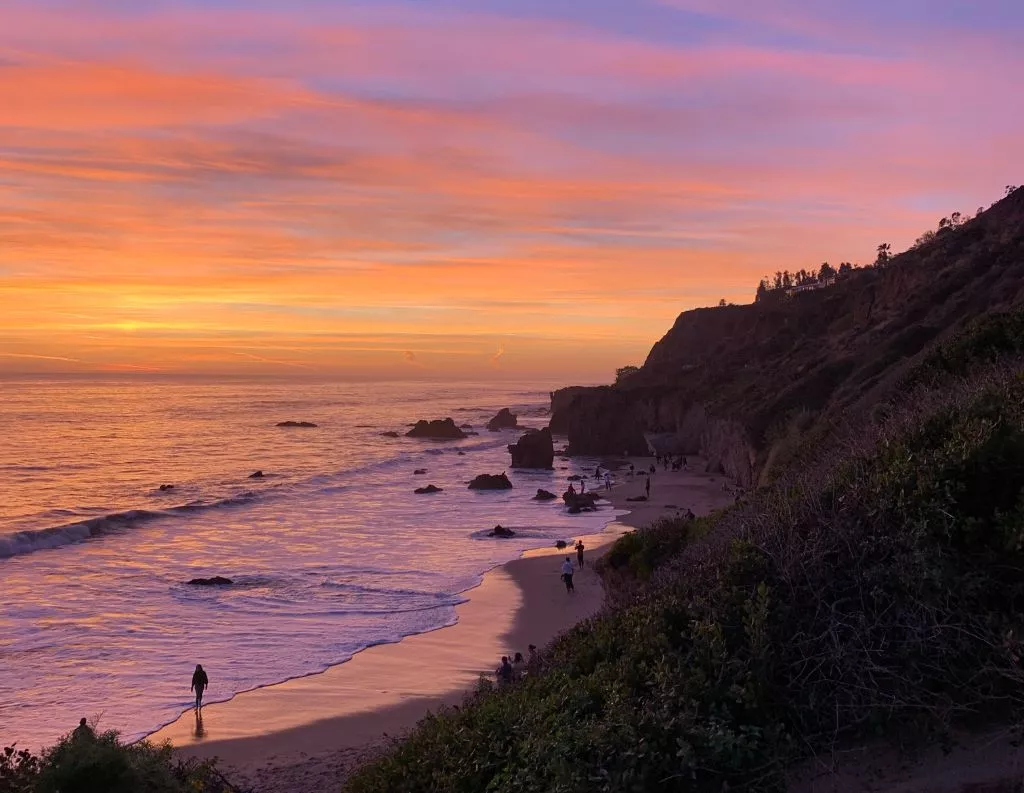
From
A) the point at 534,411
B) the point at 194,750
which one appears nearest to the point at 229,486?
the point at 194,750

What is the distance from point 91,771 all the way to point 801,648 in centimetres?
613

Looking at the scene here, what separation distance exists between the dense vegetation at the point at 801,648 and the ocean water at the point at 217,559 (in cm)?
1073

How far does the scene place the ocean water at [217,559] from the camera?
57.8 feet

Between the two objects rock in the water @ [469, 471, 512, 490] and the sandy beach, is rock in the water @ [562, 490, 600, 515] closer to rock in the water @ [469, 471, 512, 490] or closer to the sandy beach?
rock in the water @ [469, 471, 512, 490]

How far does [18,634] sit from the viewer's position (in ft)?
66.6

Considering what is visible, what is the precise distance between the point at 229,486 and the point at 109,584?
81.4 ft

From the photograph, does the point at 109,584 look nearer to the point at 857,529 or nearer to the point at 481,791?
the point at 481,791

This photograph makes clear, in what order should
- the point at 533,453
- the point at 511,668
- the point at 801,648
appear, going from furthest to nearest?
the point at 533,453
the point at 511,668
the point at 801,648

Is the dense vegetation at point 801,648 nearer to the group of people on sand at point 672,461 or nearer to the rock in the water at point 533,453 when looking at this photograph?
the group of people on sand at point 672,461

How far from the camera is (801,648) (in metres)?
6.17

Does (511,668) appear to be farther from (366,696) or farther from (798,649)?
(798,649)

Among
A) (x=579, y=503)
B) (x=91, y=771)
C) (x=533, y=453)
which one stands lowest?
(x=579, y=503)

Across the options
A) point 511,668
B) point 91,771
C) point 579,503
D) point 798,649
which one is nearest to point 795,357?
point 579,503

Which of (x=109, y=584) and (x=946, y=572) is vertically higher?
(x=946, y=572)
